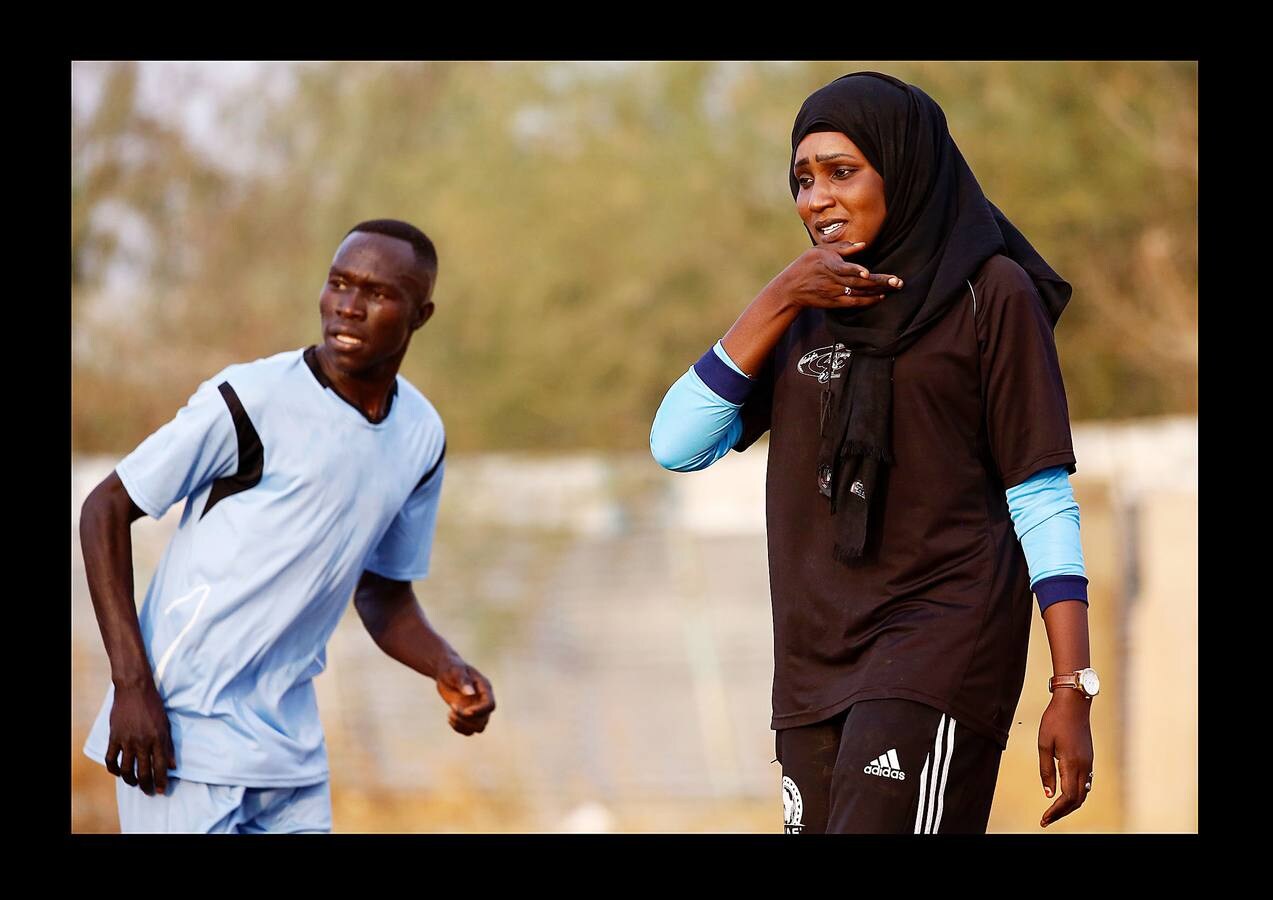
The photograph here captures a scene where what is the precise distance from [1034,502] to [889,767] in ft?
2.08

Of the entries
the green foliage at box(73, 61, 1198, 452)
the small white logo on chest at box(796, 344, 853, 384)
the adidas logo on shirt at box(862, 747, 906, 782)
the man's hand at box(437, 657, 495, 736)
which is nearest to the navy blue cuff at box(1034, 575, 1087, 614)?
the adidas logo on shirt at box(862, 747, 906, 782)

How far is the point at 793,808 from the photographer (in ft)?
11.6

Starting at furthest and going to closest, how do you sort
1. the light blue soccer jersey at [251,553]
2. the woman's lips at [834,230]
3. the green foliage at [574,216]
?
the green foliage at [574,216]
the light blue soccer jersey at [251,553]
the woman's lips at [834,230]

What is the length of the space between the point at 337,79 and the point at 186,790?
12886 mm

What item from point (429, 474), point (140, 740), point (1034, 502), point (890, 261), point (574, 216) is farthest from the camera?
point (574, 216)

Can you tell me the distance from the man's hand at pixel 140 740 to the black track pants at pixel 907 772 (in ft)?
6.11

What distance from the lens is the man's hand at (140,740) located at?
13.8ft

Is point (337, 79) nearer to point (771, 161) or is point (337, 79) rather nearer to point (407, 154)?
point (407, 154)

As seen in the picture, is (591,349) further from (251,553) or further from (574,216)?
(251,553)

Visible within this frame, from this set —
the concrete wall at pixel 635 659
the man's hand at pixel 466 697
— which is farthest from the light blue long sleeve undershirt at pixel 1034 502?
the concrete wall at pixel 635 659

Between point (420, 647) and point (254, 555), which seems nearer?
point (254, 555)

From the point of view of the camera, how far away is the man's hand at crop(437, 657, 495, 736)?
4773mm

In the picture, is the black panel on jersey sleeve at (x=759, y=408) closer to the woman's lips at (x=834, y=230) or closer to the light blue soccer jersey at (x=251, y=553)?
the woman's lips at (x=834, y=230)

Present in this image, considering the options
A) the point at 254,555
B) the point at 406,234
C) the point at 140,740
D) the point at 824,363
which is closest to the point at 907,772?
the point at 824,363
